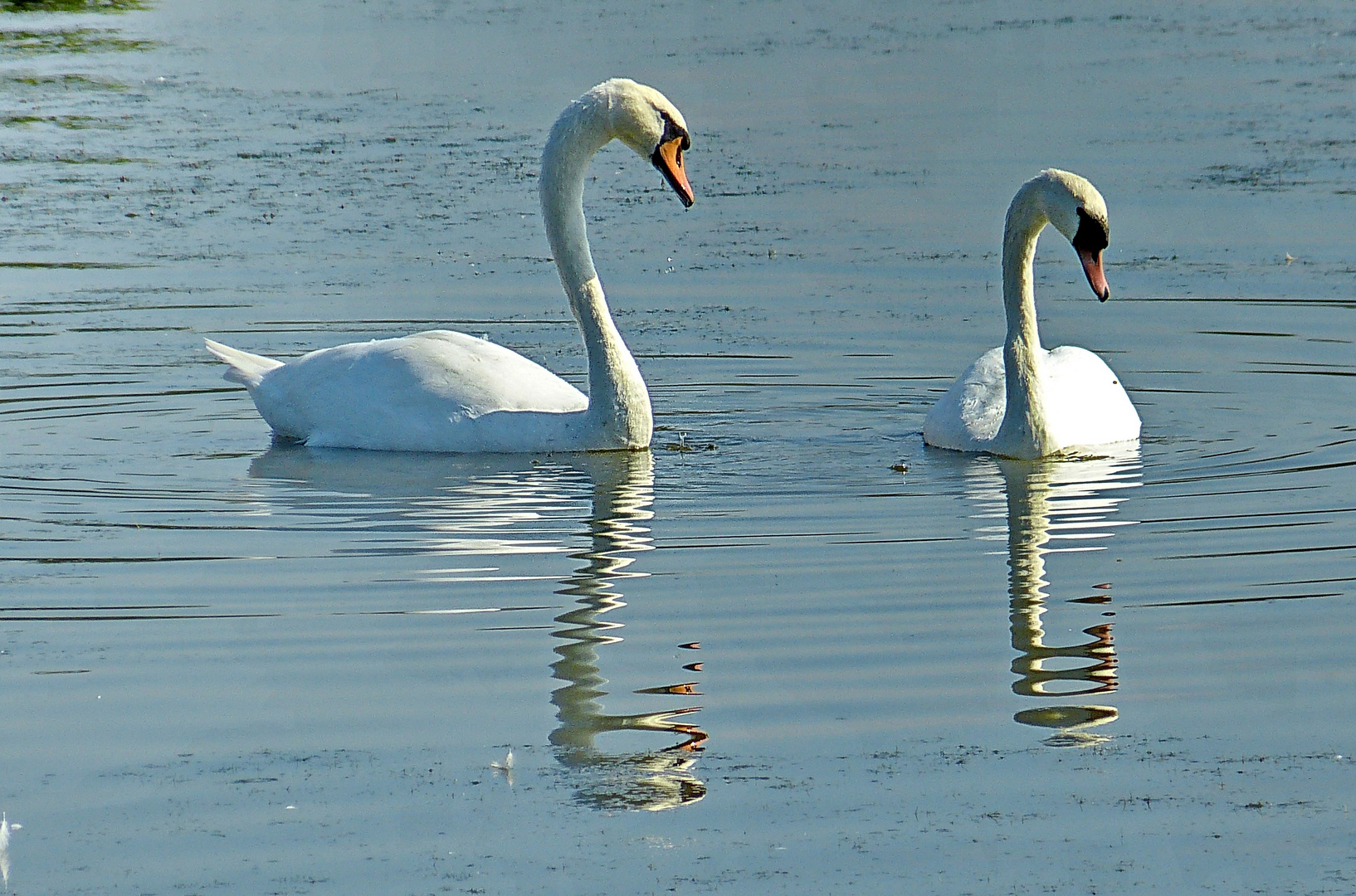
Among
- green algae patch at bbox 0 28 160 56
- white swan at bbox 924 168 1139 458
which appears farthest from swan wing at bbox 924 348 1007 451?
green algae patch at bbox 0 28 160 56

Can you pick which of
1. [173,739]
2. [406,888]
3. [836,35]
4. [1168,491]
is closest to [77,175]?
[836,35]

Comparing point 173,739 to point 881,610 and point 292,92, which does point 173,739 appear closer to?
point 881,610

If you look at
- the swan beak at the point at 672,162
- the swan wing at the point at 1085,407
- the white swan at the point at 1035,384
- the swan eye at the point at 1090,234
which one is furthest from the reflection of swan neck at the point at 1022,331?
the swan beak at the point at 672,162

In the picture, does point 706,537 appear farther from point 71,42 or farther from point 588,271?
point 71,42

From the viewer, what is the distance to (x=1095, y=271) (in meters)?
8.52

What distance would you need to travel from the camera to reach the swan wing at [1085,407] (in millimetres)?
8633

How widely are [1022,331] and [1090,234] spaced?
1.61ft

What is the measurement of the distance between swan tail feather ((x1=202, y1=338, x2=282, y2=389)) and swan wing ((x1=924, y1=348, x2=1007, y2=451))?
9.69 ft

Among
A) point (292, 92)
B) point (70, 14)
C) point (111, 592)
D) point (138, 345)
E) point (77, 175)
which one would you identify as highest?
point (70, 14)

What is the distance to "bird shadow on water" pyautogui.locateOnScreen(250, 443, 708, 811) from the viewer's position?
4.69m

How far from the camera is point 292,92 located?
2009 centimetres

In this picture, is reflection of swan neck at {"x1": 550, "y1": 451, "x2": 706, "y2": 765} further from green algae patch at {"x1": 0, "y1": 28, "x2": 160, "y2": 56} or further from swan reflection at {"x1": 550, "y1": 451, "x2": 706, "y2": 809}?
green algae patch at {"x1": 0, "y1": 28, "x2": 160, "y2": 56}

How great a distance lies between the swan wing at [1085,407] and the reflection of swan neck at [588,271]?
169 cm

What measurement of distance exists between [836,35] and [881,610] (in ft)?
55.8
